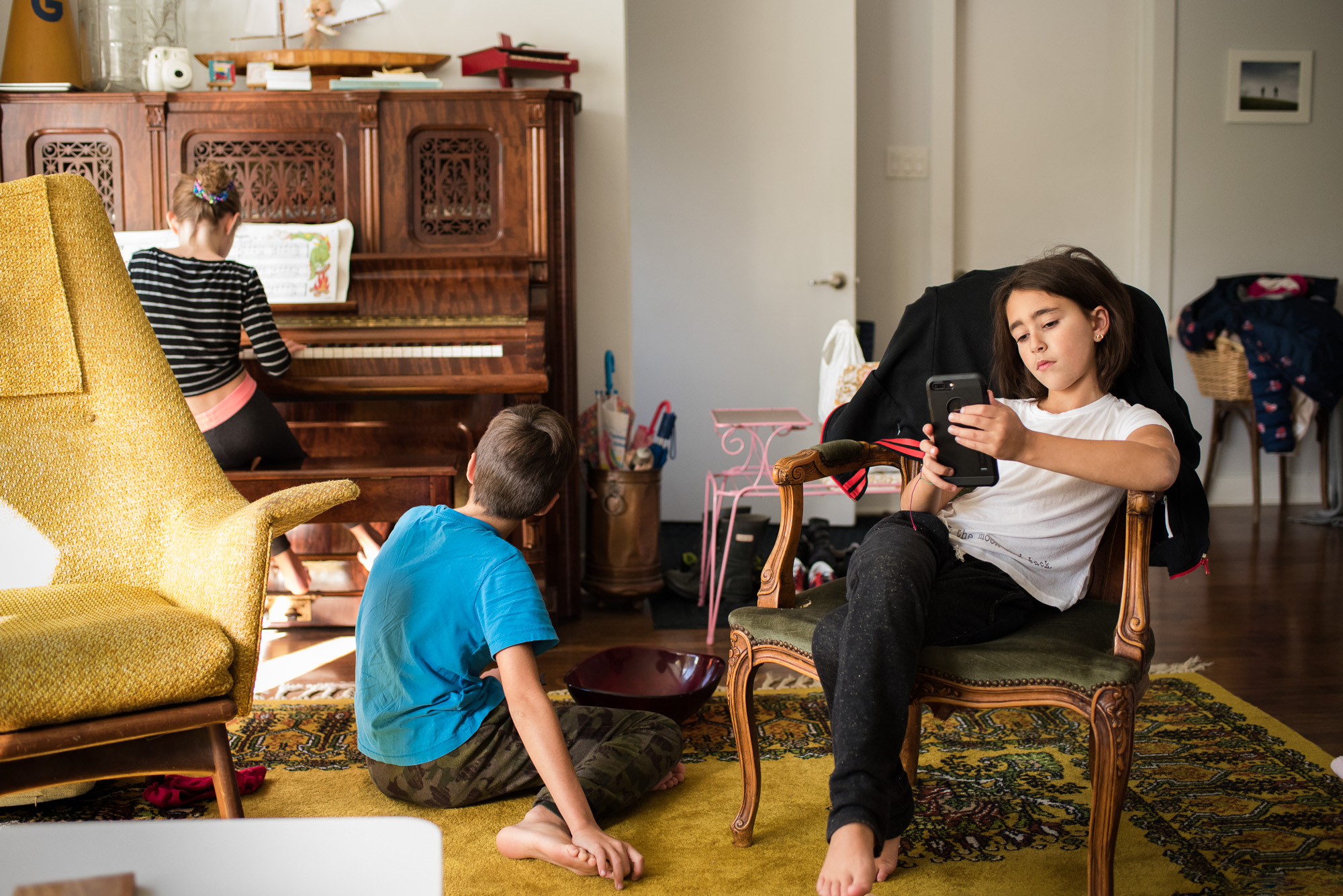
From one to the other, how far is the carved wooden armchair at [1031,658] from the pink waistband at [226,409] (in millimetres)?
1531

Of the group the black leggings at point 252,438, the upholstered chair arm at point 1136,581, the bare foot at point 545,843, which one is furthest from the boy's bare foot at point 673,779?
the black leggings at point 252,438

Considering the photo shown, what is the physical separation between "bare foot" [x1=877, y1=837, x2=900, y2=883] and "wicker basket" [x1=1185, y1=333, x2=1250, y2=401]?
3.67m

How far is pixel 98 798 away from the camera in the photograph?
1.73 metres

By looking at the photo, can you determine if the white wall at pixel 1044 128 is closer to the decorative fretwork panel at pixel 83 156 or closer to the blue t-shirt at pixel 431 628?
the decorative fretwork panel at pixel 83 156

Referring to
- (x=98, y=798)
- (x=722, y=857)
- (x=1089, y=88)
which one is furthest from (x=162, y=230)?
(x=1089, y=88)

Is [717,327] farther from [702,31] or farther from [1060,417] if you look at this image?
[1060,417]

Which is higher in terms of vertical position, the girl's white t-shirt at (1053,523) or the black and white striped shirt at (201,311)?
the black and white striped shirt at (201,311)

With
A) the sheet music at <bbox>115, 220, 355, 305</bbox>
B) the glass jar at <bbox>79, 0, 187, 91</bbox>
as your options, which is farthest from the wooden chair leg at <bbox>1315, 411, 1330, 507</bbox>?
the glass jar at <bbox>79, 0, 187, 91</bbox>

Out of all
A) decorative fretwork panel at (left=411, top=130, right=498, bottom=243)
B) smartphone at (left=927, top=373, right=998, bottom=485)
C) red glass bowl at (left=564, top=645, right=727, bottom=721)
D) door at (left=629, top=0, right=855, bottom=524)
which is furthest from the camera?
door at (left=629, top=0, right=855, bottom=524)

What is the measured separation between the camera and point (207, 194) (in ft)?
7.93

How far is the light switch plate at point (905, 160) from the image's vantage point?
177 inches

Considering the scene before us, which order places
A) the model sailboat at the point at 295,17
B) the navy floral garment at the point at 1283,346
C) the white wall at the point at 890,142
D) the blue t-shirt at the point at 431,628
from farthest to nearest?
the white wall at the point at 890,142, the navy floral garment at the point at 1283,346, the model sailboat at the point at 295,17, the blue t-shirt at the point at 431,628

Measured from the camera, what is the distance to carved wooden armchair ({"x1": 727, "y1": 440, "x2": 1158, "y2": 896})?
4.11 feet

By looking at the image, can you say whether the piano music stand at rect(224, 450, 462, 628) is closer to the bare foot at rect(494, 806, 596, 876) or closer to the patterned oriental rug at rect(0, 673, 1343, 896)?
the patterned oriental rug at rect(0, 673, 1343, 896)
